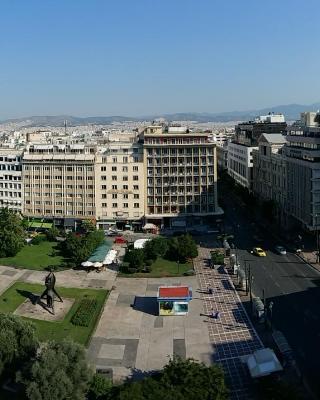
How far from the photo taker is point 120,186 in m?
110

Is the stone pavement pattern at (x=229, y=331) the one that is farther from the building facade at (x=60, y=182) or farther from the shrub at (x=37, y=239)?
the building facade at (x=60, y=182)

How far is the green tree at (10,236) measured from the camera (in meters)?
85.9

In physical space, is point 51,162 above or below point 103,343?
above

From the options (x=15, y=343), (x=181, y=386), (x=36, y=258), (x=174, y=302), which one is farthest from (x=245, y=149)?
(x=181, y=386)

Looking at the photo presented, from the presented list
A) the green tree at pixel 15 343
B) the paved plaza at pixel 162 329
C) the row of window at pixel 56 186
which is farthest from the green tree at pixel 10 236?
the green tree at pixel 15 343

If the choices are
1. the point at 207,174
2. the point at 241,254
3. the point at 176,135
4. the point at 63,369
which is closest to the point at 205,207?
the point at 207,174

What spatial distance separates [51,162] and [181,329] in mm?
64823

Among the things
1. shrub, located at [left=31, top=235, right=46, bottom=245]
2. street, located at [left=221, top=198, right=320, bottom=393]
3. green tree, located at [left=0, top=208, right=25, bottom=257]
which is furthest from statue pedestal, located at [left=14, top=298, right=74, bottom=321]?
shrub, located at [left=31, top=235, right=46, bottom=245]

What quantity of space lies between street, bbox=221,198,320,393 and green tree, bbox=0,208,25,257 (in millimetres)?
38039

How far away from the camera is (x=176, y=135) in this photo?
109 metres

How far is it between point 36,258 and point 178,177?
3777 cm

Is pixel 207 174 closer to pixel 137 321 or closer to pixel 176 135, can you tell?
pixel 176 135

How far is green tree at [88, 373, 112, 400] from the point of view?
4100 cm

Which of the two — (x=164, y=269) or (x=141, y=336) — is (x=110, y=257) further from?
(x=141, y=336)
